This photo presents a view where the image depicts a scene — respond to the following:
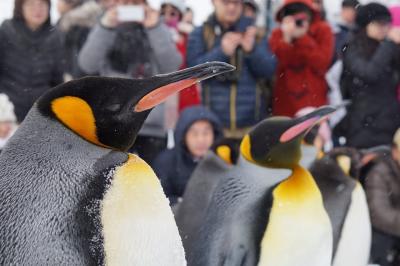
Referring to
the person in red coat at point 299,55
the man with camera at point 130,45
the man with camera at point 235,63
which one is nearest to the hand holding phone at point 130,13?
the man with camera at point 130,45

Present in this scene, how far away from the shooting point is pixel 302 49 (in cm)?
380

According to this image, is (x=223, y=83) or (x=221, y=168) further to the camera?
(x=223, y=83)

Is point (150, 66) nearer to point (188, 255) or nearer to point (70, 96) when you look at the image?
point (188, 255)

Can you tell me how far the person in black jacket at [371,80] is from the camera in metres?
3.88

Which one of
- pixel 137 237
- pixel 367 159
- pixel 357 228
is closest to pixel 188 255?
pixel 357 228

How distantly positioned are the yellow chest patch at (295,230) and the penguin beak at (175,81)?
0.78 m

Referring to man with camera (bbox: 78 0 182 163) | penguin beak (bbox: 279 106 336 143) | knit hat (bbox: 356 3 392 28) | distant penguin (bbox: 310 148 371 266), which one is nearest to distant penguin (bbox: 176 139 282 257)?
penguin beak (bbox: 279 106 336 143)

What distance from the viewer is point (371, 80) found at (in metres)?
3.92

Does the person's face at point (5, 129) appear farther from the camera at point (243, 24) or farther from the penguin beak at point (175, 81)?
the penguin beak at point (175, 81)

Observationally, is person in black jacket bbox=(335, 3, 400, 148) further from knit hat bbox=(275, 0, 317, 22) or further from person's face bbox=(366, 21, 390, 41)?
knit hat bbox=(275, 0, 317, 22)

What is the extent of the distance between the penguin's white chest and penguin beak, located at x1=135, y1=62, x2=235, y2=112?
0.11 meters

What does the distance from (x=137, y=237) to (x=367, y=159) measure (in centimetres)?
212

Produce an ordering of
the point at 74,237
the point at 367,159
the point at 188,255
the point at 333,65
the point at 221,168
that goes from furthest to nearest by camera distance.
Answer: the point at 333,65 → the point at 367,159 → the point at 221,168 → the point at 188,255 → the point at 74,237

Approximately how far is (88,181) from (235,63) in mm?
2209
